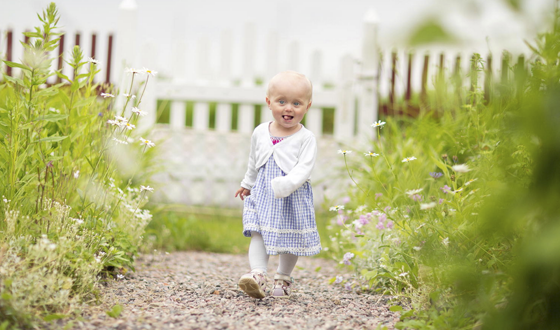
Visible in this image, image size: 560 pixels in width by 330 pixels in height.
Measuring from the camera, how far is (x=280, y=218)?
261cm

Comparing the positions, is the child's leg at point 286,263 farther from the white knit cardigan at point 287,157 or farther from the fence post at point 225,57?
the fence post at point 225,57

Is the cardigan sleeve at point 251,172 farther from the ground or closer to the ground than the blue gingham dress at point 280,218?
farther from the ground

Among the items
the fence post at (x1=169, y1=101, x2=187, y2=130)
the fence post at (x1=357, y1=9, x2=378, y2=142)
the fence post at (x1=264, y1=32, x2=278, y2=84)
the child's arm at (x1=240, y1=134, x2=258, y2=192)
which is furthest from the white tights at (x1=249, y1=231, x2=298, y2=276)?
the fence post at (x1=169, y1=101, x2=187, y2=130)

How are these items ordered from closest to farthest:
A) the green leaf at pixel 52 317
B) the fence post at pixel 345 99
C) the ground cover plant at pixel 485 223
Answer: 1. the ground cover plant at pixel 485 223
2. the green leaf at pixel 52 317
3. the fence post at pixel 345 99

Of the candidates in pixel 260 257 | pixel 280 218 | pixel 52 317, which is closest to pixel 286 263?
pixel 260 257

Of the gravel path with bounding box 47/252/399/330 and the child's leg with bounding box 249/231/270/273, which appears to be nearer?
the gravel path with bounding box 47/252/399/330

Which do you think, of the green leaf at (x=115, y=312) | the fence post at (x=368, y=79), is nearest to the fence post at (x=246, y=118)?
the fence post at (x=368, y=79)

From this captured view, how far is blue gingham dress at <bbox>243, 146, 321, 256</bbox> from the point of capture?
259cm

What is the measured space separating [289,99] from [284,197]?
19.6 inches

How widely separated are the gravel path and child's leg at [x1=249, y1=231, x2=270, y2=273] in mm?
171

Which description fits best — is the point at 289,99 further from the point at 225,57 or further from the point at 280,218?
the point at 225,57

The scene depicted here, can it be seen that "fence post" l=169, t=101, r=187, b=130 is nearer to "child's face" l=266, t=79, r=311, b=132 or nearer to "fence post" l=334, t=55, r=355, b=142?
"fence post" l=334, t=55, r=355, b=142

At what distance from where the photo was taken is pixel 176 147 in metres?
6.84

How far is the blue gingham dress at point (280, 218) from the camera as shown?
259cm
